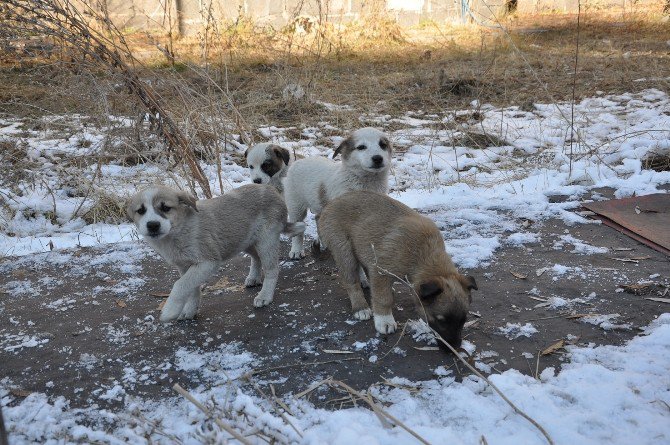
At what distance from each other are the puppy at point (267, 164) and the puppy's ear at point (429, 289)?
280cm

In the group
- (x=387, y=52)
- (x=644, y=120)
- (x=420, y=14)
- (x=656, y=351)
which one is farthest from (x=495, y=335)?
(x=420, y=14)

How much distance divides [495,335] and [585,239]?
193 cm

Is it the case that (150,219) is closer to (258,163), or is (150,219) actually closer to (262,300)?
(262,300)

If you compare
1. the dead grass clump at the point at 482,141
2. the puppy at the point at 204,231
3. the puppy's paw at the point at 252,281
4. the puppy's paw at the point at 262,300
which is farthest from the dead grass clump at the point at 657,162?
the puppy's paw at the point at 262,300

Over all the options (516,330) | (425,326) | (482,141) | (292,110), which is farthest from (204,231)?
(292,110)

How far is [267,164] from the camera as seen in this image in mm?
5836

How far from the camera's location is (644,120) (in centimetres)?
901

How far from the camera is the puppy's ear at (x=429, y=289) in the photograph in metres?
3.25

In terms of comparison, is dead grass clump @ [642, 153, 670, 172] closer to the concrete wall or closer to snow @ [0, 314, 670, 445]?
Answer: snow @ [0, 314, 670, 445]

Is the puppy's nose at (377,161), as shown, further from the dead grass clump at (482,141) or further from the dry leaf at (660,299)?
the dead grass clump at (482,141)

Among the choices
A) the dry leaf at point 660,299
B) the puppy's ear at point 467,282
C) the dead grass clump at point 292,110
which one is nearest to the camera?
the puppy's ear at point 467,282

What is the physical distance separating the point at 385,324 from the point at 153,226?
1.55 meters

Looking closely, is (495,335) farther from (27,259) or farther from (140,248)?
(27,259)

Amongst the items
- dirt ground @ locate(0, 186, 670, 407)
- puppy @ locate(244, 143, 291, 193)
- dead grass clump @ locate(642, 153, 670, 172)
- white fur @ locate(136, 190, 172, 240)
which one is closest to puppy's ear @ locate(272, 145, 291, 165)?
puppy @ locate(244, 143, 291, 193)
